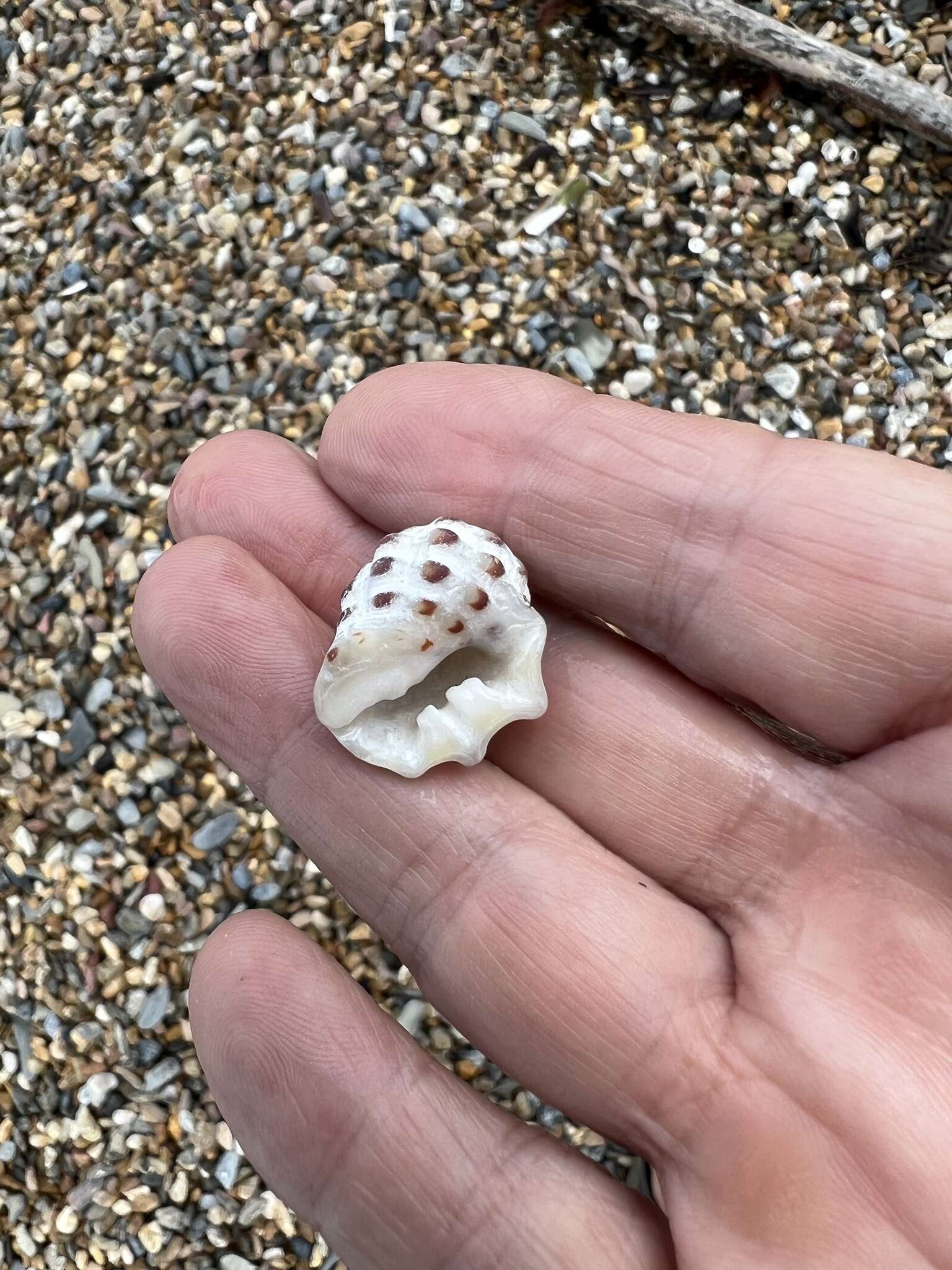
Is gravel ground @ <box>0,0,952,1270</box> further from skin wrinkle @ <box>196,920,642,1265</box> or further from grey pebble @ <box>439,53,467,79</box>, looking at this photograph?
skin wrinkle @ <box>196,920,642,1265</box>

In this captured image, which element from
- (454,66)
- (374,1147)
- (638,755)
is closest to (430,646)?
(638,755)

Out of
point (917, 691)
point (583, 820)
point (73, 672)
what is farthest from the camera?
point (73, 672)

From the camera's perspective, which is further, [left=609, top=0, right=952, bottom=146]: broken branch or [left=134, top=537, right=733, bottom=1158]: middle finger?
[left=609, top=0, right=952, bottom=146]: broken branch

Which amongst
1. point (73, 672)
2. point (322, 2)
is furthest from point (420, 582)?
point (322, 2)

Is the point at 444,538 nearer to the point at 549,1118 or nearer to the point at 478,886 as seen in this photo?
the point at 478,886

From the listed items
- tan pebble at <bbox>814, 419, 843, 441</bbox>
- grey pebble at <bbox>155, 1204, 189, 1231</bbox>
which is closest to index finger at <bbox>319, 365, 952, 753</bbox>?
tan pebble at <bbox>814, 419, 843, 441</bbox>

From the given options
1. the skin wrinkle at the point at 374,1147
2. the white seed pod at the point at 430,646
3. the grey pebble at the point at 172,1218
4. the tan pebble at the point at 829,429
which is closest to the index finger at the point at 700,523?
the white seed pod at the point at 430,646

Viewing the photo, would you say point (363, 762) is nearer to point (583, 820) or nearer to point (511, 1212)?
point (583, 820)
